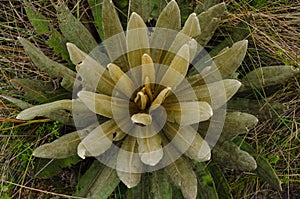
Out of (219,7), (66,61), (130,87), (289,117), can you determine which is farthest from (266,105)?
(66,61)

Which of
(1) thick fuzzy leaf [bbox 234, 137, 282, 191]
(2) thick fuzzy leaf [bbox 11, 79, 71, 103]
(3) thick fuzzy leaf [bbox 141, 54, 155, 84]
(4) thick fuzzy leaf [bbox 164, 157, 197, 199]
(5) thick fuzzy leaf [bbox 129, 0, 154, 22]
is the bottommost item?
(1) thick fuzzy leaf [bbox 234, 137, 282, 191]

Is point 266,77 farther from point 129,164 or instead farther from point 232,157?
point 129,164

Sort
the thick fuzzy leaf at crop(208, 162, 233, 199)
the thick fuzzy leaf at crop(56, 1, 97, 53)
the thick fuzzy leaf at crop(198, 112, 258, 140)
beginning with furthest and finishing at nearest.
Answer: the thick fuzzy leaf at crop(208, 162, 233, 199), the thick fuzzy leaf at crop(56, 1, 97, 53), the thick fuzzy leaf at crop(198, 112, 258, 140)

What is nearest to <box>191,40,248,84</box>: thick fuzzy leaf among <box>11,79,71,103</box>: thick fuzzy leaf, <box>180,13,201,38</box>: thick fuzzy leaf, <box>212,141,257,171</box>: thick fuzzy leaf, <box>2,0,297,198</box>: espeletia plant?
<box>2,0,297,198</box>: espeletia plant

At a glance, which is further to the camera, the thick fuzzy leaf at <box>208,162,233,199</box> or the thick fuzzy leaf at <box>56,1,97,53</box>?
the thick fuzzy leaf at <box>208,162,233,199</box>

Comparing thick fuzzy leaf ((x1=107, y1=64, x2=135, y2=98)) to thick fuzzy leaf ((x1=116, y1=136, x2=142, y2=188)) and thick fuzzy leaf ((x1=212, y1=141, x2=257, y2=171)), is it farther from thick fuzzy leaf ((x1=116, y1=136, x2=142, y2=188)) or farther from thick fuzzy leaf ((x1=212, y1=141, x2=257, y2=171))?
thick fuzzy leaf ((x1=212, y1=141, x2=257, y2=171))

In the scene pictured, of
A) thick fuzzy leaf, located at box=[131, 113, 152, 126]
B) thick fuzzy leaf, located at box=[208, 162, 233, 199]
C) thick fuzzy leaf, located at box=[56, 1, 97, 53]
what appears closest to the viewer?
thick fuzzy leaf, located at box=[131, 113, 152, 126]

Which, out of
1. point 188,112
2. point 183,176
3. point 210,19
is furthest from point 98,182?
point 210,19
